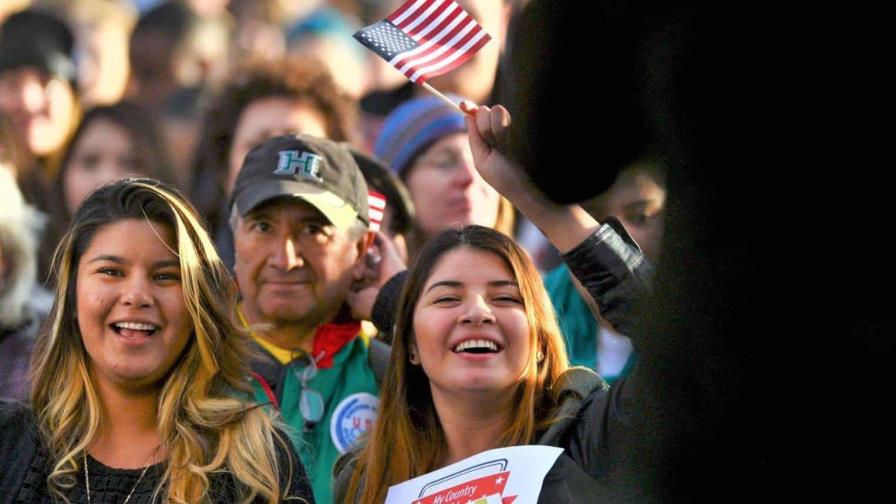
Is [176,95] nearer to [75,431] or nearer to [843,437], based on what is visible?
[75,431]

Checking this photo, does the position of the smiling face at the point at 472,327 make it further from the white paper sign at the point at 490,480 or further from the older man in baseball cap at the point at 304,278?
the older man in baseball cap at the point at 304,278

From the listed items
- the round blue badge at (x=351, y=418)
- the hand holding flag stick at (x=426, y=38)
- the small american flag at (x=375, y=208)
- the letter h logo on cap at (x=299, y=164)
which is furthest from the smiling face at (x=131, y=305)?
the small american flag at (x=375, y=208)

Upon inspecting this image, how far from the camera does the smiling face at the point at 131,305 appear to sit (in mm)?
3273

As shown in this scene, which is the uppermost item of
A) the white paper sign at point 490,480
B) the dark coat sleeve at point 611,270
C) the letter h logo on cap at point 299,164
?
the letter h logo on cap at point 299,164

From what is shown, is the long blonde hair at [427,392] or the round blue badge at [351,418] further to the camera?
the round blue badge at [351,418]

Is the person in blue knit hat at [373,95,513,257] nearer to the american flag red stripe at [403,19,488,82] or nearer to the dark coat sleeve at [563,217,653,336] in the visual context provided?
the american flag red stripe at [403,19,488,82]

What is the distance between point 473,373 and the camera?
3.39 metres

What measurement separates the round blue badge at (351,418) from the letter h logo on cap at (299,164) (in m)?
0.61

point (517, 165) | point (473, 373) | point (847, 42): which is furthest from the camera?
point (473, 373)

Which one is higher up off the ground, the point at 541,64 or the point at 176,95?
the point at 176,95

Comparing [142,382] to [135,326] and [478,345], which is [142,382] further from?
[478,345]

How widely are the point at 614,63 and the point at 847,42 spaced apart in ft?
1.07

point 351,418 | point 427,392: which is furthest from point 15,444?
point 351,418

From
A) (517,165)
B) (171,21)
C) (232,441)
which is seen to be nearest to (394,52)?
(517,165)
